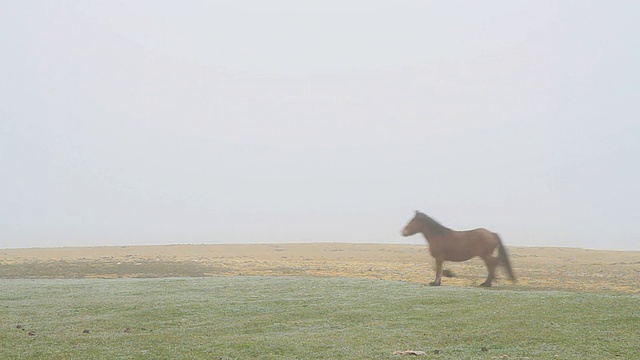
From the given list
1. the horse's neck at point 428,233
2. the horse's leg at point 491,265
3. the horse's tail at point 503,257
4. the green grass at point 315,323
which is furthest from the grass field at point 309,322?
the horse's tail at point 503,257

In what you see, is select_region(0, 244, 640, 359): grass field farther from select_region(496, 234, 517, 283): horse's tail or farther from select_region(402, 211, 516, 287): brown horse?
select_region(496, 234, 517, 283): horse's tail

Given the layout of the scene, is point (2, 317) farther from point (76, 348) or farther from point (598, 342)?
point (598, 342)

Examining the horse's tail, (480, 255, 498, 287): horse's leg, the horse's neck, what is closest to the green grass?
the horse's neck

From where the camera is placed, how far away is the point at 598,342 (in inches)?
377

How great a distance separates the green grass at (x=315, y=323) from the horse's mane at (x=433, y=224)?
3.11m

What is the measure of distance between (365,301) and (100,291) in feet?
28.0

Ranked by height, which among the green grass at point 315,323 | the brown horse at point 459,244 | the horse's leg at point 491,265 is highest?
the brown horse at point 459,244

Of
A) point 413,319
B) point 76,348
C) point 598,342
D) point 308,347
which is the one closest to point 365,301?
point 413,319

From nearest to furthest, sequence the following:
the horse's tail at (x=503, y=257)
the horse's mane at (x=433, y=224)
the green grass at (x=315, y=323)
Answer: the green grass at (x=315, y=323), the horse's tail at (x=503, y=257), the horse's mane at (x=433, y=224)

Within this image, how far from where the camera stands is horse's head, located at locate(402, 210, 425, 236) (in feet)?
65.6

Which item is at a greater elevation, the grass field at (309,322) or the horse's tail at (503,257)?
the horse's tail at (503,257)

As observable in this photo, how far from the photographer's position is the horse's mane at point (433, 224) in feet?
64.1

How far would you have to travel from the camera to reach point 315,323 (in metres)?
12.1

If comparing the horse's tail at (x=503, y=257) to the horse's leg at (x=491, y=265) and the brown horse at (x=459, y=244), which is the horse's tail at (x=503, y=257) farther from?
the horse's leg at (x=491, y=265)
